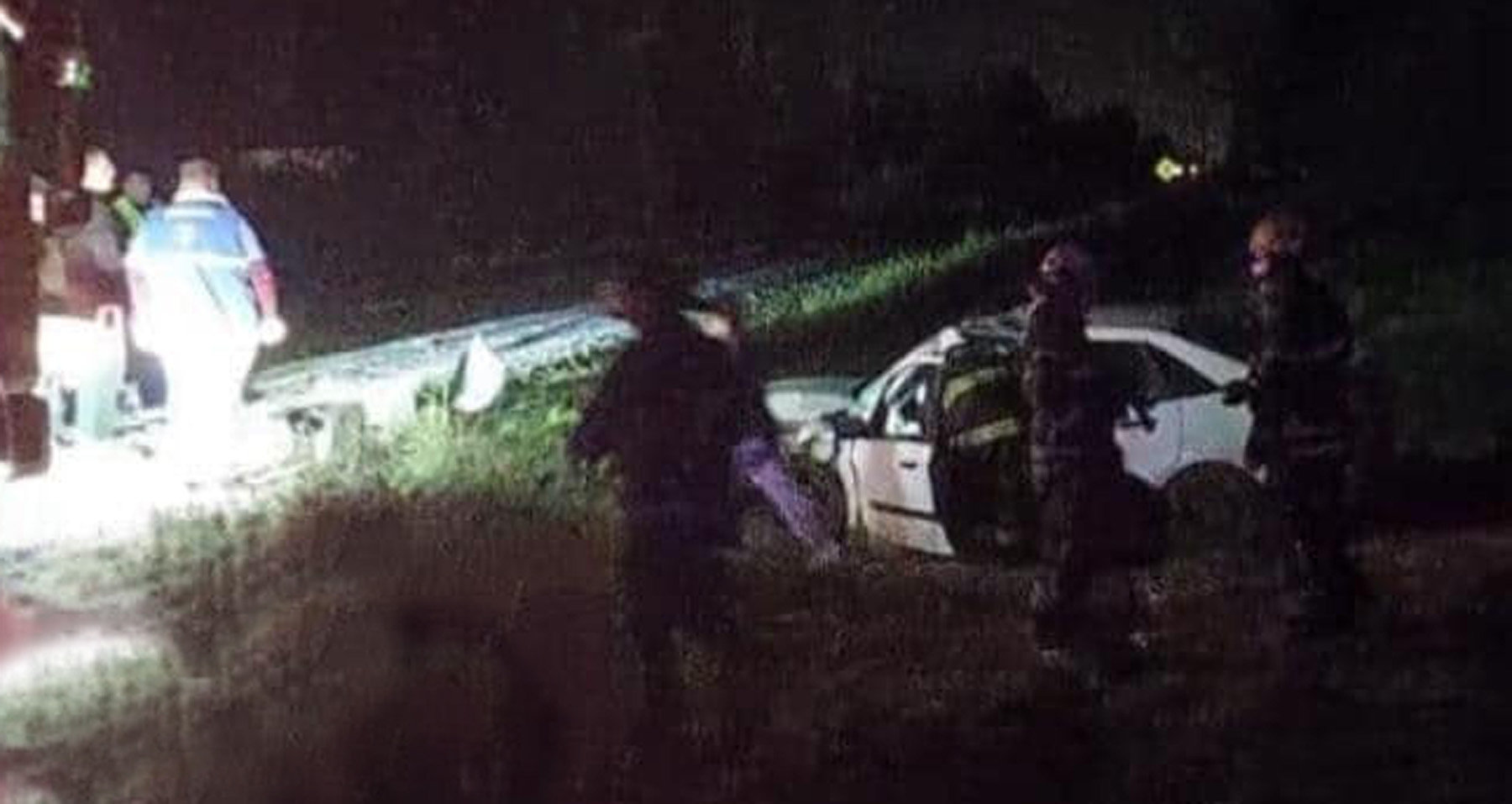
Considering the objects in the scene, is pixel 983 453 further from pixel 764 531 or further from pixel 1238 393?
pixel 1238 393

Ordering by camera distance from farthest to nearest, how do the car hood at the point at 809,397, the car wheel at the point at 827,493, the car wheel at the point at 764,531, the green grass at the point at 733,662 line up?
the car hood at the point at 809,397, the car wheel at the point at 827,493, the car wheel at the point at 764,531, the green grass at the point at 733,662

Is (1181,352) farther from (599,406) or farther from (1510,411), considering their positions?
(599,406)

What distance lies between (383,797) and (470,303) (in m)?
3.29

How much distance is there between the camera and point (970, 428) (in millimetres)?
9203

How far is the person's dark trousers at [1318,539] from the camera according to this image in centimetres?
806

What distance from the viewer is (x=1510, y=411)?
9.75 metres

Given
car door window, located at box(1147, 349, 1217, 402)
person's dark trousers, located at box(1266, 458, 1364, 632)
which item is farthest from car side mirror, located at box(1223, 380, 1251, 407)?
car door window, located at box(1147, 349, 1217, 402)

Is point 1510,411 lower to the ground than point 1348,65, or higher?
lower

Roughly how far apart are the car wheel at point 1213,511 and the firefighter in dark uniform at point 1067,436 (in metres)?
0.76

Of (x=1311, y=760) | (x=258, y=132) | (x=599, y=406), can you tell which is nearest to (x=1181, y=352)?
(x=1311, y=760)

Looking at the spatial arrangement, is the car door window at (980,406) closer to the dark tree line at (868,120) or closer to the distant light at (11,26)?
the dark tree line at (868,120)

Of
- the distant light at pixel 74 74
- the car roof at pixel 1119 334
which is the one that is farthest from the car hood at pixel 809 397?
the distant light at pixel 74 74

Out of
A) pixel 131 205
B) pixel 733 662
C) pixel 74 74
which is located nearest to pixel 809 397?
pixel 733 662

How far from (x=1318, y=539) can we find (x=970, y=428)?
142 centimetres
